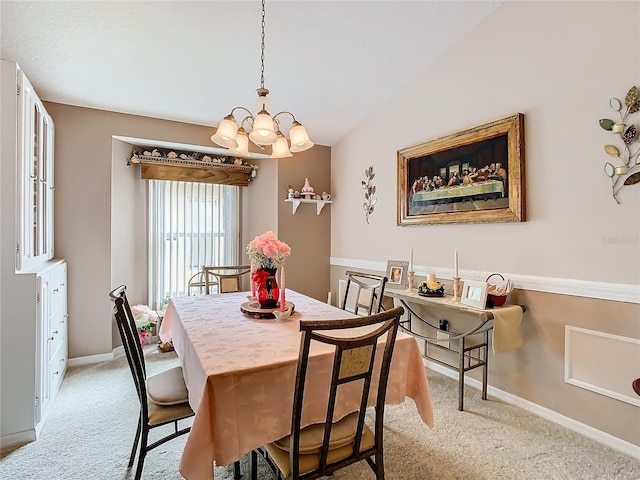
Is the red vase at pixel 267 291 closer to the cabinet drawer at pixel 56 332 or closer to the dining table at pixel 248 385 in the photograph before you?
the dining table at pixel 248 385

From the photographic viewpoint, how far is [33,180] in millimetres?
2436

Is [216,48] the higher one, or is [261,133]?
[216,48]

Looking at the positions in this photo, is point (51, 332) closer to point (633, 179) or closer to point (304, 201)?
point (304, 201)

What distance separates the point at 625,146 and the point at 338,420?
2237 millimetres

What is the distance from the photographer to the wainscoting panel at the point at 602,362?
1.97 metres

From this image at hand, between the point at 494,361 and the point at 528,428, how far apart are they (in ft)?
1.82

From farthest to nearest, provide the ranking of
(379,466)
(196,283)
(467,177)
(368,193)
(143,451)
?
(196,283) → (368,193) → (467,177) → (143,451) → (379,466)

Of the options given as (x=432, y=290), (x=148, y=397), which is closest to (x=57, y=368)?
(x=148, y=397)

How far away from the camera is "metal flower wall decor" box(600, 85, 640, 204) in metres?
1.94

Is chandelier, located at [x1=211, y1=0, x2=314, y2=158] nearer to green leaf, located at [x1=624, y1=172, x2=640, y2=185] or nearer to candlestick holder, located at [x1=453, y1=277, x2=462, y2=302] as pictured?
candlestick holder, located at [x1=453, y1=277, x2=462, y2=302]

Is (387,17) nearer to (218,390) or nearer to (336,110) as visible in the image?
(336,110)

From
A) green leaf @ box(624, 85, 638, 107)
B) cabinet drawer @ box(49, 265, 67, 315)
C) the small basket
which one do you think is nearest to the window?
cabinet drawer @ box(49, 265, 67, 315)

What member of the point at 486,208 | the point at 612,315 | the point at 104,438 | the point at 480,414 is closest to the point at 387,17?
the point at 486,208

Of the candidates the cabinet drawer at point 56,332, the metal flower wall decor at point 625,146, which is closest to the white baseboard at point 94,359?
the cabinet drawer at point 56,332
